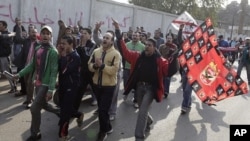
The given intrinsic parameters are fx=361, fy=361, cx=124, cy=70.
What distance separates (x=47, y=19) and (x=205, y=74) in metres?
7.25

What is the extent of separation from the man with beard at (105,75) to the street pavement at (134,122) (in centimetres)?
48

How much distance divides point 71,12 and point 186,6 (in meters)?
26.5

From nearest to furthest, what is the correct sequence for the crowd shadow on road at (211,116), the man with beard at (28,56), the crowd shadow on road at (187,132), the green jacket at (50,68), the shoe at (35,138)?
the green jacket at (50,68)
the shoe at (35,138)
the crowd shadow on road at (187,132)
the man with beard at (28,56)
the crowd shadow on road at (211,116)

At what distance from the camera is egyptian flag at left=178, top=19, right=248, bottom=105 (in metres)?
8.24

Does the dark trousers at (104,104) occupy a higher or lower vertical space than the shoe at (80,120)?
higher

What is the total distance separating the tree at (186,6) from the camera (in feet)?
129

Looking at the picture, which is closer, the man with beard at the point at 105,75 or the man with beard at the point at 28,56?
the man with beard at the point at 105,75

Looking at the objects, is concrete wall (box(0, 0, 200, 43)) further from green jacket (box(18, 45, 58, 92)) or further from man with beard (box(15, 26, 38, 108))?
green jacket (box(18, 45, 58, 92))

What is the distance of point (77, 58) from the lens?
17.2 feet

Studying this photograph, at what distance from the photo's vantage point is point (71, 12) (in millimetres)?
14758

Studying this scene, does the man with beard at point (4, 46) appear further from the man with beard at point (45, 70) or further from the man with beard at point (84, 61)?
the man with beard at point (45, 70)

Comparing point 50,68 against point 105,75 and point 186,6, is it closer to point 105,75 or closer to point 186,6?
point 105,75

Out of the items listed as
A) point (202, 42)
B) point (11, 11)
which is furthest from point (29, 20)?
point (202, 42)

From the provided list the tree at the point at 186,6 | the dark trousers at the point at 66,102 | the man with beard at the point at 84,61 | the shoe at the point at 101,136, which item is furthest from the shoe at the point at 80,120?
the tree at the point at 186,6
